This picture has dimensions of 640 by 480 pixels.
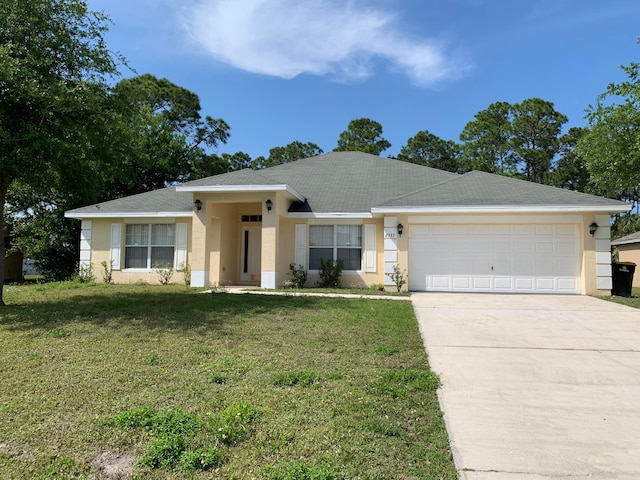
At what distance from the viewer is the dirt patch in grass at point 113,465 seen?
2814mm

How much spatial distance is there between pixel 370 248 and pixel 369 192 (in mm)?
2764

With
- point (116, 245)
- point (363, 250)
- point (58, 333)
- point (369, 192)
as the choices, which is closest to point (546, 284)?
point (363, 250)

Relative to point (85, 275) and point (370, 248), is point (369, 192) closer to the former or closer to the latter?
point (370, 248)

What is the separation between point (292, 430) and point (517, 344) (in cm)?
450

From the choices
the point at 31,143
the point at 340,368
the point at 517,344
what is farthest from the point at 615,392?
the point at 31,143

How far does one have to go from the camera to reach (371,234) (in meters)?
14.4

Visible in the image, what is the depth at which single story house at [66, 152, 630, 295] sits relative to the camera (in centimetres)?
1295

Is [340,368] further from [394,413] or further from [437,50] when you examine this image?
[437,50]

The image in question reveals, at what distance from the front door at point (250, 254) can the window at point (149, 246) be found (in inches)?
103

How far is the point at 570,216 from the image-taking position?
42.1ft

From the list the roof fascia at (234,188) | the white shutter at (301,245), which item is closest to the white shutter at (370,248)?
the white shutter at (301,245)

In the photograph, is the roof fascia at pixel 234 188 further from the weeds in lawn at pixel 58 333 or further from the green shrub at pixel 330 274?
the weeds in lawn at pixel 58 333

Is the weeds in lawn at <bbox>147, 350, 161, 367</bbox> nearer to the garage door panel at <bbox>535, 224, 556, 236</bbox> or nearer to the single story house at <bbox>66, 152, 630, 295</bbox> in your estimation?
the single story house at <bbox>66, 152, 630, 295</bbox>

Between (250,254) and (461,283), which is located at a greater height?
(250,254)
